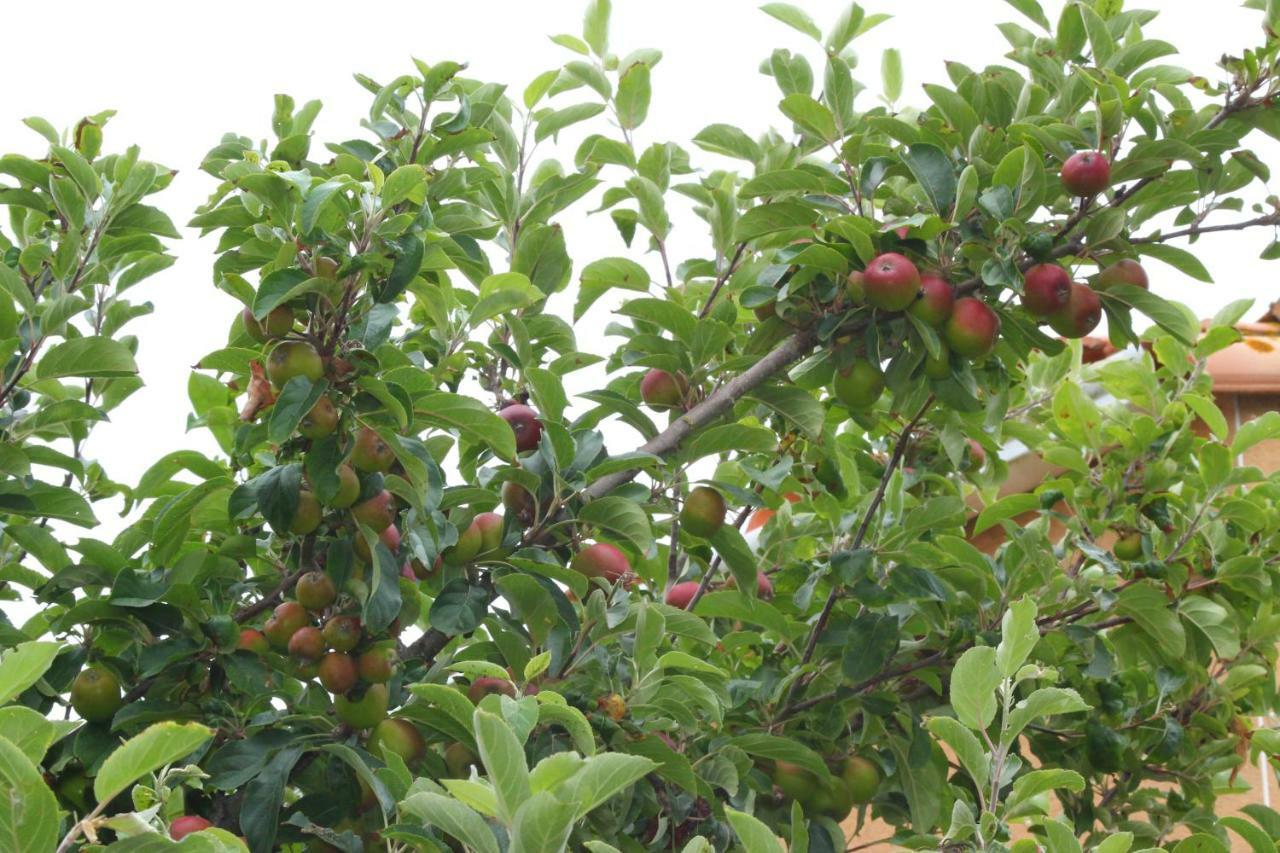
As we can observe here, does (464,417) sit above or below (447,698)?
above

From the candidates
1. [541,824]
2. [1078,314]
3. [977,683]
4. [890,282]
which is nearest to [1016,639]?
[977,683]

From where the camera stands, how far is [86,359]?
2.22m

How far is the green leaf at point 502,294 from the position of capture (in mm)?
2322

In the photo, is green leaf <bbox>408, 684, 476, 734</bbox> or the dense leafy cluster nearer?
green leaf <bbox>408, 684, 476, 734</bbox>

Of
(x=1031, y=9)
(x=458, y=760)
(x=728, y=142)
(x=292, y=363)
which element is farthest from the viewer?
(x=728, y=142)

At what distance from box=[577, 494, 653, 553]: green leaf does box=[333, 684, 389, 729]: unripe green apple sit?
417 millimetres

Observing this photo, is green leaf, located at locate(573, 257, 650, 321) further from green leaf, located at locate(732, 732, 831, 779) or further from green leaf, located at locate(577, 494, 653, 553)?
green leaf, located at locate(732, 732, 831, 779)

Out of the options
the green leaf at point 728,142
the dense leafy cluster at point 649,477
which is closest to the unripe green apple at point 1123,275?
the dense leafy cluster at point 649,477

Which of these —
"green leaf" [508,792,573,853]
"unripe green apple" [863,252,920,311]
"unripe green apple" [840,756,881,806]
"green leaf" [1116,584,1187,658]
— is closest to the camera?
"green leaf" [508,792,573,853]

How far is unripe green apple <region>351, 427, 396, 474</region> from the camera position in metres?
2.10

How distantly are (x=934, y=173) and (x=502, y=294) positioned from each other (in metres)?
0.74

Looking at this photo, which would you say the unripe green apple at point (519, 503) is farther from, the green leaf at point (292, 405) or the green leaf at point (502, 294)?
the green leaf at point (292, 405)

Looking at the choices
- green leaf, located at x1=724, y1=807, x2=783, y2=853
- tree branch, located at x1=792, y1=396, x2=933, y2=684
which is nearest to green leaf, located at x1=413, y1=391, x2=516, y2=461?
tree branch, located at x1=792, y1=396, x2=933, y2=684

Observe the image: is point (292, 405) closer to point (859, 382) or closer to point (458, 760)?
point (458, 760)
